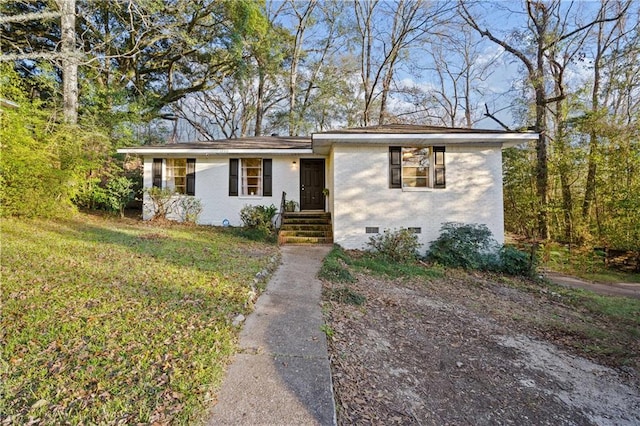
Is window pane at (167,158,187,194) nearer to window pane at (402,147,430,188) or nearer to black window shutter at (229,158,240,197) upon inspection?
black window shutter at (229,158,240,197)

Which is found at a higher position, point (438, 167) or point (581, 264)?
point (438, 167)

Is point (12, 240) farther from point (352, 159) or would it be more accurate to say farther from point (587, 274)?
point (587, 274)

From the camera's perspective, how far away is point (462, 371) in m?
A: 2.88

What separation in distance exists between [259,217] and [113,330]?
663 cm

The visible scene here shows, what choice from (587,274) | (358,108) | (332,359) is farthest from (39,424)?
(358,108)

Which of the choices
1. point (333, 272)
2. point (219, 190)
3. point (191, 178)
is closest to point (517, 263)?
point (333, 272)

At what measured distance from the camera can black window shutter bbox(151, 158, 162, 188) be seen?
10.5 metres

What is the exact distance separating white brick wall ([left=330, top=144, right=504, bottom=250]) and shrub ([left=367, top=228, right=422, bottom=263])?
1.37 ft

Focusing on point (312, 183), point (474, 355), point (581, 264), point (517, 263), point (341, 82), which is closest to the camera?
point (474, 355)

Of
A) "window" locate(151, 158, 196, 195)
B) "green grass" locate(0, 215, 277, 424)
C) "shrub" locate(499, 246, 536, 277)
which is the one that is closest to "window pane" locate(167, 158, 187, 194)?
"window" locate(151, 158, 196, 195)

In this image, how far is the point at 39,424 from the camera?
1691 mm

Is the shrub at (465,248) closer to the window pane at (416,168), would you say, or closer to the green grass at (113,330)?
the window pane at (416,168)

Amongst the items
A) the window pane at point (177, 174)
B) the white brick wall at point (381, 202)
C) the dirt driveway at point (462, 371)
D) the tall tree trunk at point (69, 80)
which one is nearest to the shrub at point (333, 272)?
the dirt driveway at point (462, 371)

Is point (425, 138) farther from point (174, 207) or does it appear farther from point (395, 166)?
point (174, 207)
